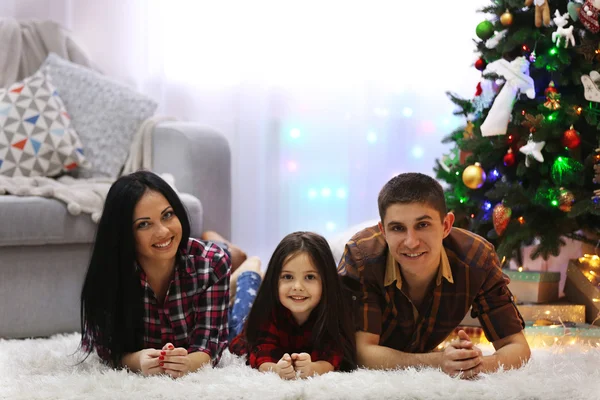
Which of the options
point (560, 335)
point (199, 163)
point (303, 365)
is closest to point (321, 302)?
point (303, 365)

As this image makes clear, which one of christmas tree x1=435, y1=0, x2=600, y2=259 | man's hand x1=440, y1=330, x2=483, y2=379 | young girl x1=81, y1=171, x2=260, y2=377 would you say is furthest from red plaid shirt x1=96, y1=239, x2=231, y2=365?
christmas tree x1=435, y1=0, x2=600, y2=259

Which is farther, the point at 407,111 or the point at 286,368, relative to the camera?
the point at 407,111

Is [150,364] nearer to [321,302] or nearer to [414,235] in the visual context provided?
[321,302]

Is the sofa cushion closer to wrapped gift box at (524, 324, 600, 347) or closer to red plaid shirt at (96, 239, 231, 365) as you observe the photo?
red plaid shirt at (96, 239, 231, 365)

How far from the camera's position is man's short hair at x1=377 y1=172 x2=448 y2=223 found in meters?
A: 1.65

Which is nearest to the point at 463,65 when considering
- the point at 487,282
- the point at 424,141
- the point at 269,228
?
the point at 424,141

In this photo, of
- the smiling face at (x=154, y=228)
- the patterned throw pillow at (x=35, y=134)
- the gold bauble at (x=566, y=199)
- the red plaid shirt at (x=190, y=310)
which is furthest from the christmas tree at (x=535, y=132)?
the patterned throw pillow at (x=35, y=134)

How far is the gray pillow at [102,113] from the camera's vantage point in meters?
2.80

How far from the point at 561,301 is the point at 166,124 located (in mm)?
1491

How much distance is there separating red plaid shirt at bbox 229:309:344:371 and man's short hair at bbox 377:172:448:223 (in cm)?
32

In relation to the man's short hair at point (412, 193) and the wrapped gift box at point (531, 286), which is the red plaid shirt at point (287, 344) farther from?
the wrapped gift box at point (531, 286)

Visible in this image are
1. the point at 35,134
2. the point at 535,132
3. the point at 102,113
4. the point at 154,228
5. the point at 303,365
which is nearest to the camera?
the point at 303,365

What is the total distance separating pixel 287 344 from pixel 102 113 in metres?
1.45

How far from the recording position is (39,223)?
7.13 ft
